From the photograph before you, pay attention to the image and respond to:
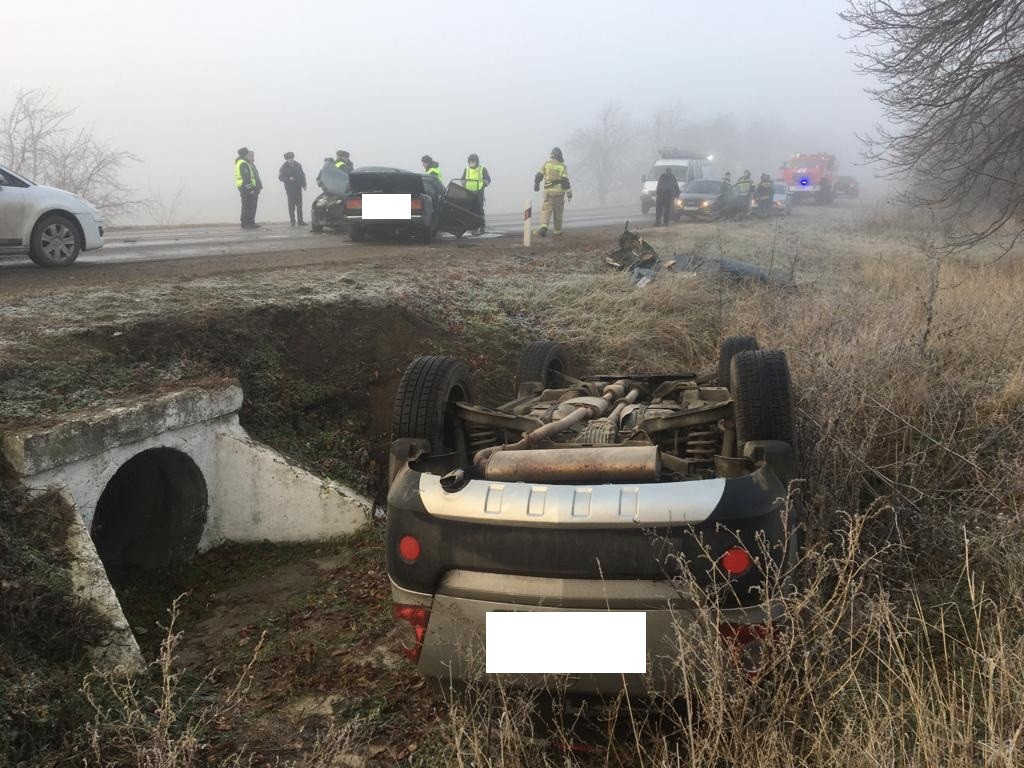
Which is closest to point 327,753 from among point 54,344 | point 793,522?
point 793,522

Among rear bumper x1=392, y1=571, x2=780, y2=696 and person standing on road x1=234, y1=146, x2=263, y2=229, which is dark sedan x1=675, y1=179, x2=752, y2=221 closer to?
person standing on road x1=234, y1=146, x2=263, y2=229

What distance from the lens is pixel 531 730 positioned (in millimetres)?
2492

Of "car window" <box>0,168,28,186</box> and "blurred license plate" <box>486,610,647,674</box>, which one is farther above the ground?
"car window" <box>0,168,28,186</box>

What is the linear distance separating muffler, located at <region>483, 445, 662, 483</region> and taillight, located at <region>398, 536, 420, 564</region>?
44cm

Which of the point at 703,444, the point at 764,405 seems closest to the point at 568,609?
the point at 764,405

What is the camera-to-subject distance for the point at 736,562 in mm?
2330

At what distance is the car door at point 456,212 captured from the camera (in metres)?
14.3

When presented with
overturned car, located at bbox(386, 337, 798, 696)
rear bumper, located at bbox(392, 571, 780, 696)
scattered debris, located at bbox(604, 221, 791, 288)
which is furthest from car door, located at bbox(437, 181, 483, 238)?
rear bumper, located at bbox(392, 571, 780, 696)

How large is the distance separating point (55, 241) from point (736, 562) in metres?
9.20

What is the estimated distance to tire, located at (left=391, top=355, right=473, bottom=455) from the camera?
12.2ft

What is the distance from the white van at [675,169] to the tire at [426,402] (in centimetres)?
2314

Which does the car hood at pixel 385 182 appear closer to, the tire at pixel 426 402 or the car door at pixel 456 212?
the car door at pixel 456 212

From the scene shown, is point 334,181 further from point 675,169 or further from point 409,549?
point 675,169

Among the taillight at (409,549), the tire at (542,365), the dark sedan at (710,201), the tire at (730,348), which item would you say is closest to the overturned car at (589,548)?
the taillight at (409,549)
